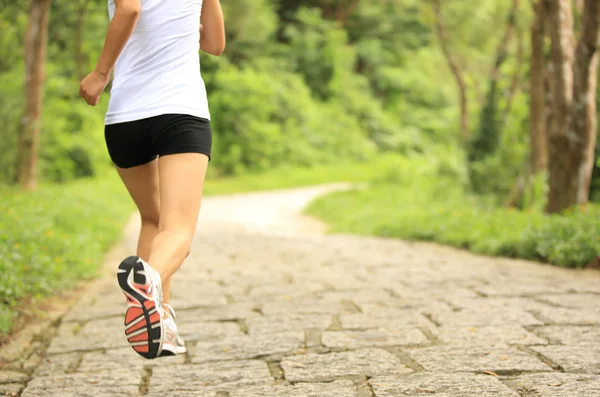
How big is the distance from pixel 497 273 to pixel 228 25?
89.8ft

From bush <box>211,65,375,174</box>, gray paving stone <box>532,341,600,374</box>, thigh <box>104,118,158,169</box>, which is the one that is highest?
thigh <box>104,118,158,169</box>

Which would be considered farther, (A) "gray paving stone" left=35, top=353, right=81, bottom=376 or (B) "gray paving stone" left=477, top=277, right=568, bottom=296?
(B) "gray paving stone" left=477, top=277, right=568, bottom=296

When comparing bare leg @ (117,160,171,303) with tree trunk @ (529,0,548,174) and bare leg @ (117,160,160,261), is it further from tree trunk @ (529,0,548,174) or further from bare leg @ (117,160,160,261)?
tree trunk @ (529,0,548,174)

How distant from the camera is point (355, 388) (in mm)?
3061

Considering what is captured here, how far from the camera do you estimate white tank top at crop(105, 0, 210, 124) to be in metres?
2.84

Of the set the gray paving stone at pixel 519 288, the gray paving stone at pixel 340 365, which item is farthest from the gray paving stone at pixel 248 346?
the gray paving stone at pixel 519 288

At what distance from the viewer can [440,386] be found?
301 centimetres

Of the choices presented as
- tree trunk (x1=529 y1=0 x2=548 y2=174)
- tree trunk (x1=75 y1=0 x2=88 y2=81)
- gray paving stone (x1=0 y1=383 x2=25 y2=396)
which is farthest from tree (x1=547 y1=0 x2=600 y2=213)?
tree trunk (x1=75 y1=0 x2=88 y2=81)

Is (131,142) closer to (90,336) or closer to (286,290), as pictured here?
(90,336)

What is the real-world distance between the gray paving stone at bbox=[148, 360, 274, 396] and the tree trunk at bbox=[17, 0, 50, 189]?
34.0ft

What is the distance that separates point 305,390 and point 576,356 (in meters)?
1.29

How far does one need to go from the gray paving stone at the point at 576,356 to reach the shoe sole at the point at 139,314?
1796mm

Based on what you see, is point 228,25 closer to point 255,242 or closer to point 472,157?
point 472,157

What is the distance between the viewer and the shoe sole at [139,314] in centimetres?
254
